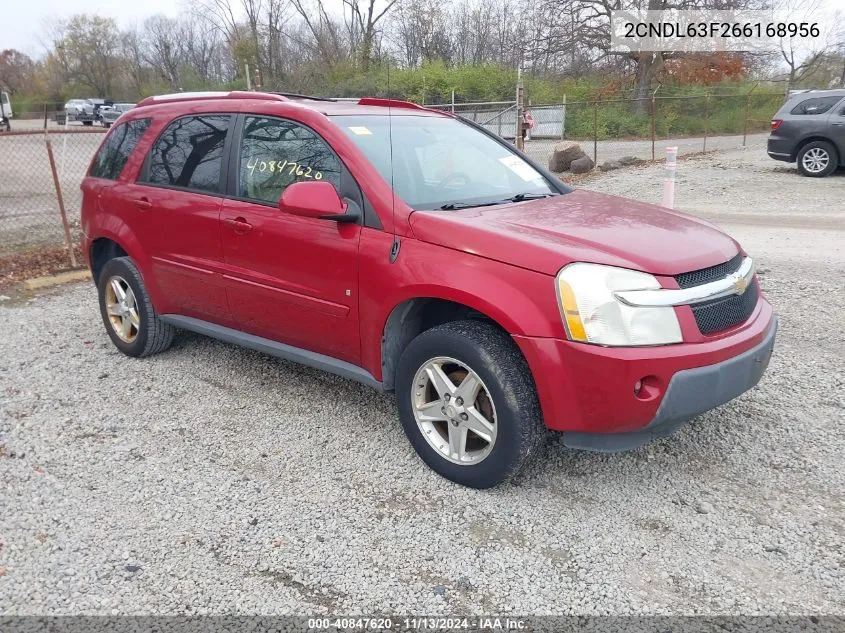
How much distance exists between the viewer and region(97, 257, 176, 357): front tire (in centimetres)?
475

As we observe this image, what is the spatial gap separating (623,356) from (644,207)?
4.71 ft

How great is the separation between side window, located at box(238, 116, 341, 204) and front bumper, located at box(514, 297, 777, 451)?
1527 millimetres

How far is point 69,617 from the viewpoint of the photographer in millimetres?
2410

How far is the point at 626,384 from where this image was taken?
2.68 metres

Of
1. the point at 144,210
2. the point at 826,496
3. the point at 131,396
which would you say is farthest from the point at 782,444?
the point at 144,210

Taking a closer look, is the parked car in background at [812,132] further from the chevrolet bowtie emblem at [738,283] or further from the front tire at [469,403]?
the front tire at [469,403]

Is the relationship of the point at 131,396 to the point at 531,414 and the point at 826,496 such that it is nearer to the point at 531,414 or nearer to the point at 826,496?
the point at 531,414

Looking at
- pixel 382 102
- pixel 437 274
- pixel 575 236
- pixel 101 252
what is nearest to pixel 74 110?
pixel 101 252

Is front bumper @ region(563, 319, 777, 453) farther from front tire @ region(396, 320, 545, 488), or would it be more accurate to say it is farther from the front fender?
the front fender

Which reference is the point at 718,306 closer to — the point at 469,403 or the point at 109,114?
the point at 469,403

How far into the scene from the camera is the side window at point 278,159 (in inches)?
142

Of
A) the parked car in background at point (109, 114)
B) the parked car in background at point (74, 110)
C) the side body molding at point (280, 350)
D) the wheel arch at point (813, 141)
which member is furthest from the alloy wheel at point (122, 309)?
the parked car in background at point (74, 110)

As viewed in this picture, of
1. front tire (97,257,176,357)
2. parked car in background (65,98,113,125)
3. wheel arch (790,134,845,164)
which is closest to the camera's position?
front tire (97,257,176,357)

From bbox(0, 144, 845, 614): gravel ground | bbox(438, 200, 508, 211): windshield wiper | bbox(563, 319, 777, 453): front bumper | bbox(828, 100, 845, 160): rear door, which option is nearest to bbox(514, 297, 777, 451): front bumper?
bbox(563, 319, 777, 453): front bumper
